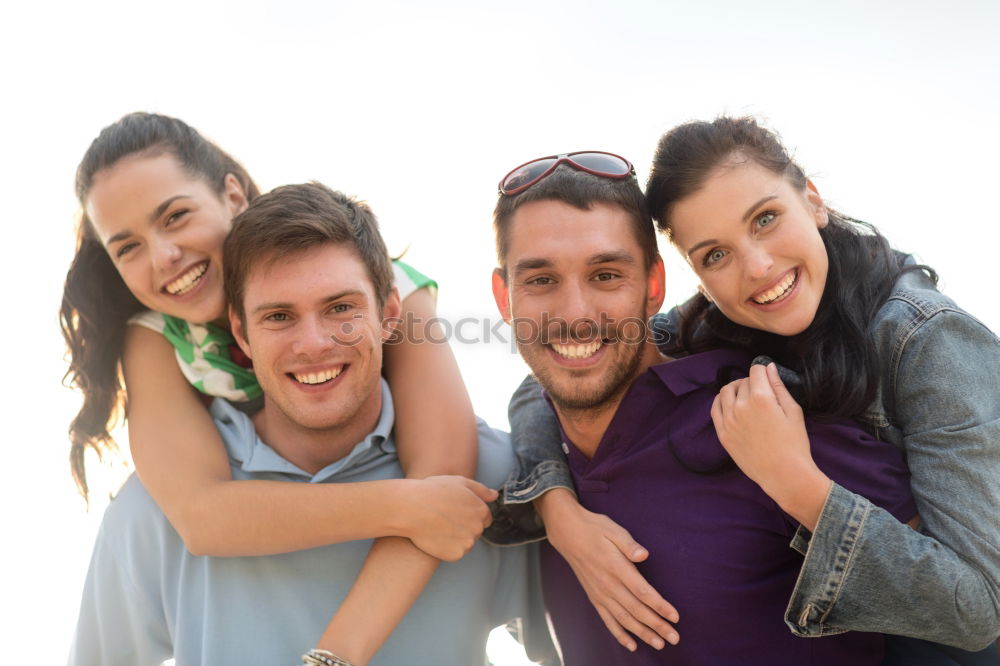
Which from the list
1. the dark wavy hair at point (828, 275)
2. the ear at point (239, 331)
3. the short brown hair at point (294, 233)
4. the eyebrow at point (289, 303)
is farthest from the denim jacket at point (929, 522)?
the ear at point (239, 331)

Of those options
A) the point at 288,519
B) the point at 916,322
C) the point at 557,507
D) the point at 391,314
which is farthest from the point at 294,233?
the point at 916,322

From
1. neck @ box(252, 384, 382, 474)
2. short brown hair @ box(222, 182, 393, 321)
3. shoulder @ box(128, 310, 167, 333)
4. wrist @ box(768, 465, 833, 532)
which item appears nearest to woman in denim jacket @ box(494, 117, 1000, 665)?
wrist @ box(768, 465, 833, 532)

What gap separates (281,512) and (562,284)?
1322 mm

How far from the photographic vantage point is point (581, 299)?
285 cm

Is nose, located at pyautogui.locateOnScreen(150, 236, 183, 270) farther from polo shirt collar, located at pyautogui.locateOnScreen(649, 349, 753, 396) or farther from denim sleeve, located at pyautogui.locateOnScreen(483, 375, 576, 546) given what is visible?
polo shirt collar, located at pyautogui.locateOnScreen(649, 349, 753, 396)

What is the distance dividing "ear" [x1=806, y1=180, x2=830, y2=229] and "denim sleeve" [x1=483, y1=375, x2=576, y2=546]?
1.30 meters

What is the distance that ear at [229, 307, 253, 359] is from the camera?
327 cm

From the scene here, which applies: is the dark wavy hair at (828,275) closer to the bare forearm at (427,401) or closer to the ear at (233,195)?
the bare forearm at (427,401)

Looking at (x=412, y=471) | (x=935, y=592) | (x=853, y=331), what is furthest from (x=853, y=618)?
(x=412, y=471)

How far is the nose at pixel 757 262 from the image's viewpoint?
2.70m

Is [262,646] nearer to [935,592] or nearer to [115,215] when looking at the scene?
[115,215]

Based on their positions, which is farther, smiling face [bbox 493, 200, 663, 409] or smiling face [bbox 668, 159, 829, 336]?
smiling face [bbox 493, 200, 663, 409]

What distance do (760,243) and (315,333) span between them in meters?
1.69

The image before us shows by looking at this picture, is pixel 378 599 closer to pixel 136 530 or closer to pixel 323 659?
pixel 323 659
